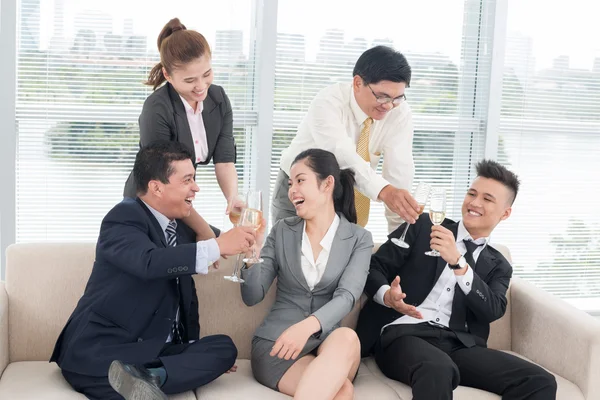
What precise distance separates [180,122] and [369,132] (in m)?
0.83

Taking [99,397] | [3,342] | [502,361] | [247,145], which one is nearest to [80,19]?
[247,145]

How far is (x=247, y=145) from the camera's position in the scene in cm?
464

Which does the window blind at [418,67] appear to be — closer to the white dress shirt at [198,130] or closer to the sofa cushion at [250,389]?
the white dress shirt at [198,130]

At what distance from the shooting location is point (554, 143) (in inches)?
201

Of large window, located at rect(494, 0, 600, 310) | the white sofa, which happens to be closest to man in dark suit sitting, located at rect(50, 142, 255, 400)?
the white sofa

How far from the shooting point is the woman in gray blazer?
2.80m

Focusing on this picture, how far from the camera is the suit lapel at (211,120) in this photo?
3.30 m

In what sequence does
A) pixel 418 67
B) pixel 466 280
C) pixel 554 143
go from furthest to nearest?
pixel 554 143 → pixel 418 67 → pixel 466 280

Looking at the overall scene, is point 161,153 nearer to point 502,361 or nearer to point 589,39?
point 502,361

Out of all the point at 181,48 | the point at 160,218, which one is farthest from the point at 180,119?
the point at 160,218

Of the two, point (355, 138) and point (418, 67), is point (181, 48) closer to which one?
point (355, 138)

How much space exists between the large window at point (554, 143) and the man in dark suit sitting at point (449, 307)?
189cm

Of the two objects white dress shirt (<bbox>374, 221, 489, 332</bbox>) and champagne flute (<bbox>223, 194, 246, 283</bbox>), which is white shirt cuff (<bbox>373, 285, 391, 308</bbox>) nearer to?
white dress shirt (<bbox>374, 221, 489, 332</bbox>)

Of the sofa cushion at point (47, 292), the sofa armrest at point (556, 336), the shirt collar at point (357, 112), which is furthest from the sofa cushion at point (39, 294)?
the sofa armrest at point (556, 336)
